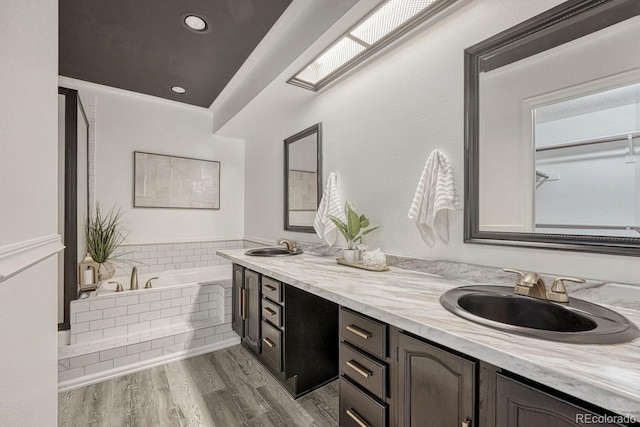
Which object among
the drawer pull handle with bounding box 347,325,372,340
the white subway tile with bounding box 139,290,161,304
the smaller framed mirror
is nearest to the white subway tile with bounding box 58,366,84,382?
the white subway tile with bounding box 139,290,161,304

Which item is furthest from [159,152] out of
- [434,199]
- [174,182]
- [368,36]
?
[434,199]

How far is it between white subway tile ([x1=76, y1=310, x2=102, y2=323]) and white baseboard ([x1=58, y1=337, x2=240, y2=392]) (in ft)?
1.35

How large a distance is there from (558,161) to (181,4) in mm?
2225

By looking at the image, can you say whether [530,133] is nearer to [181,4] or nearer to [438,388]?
[438,388]

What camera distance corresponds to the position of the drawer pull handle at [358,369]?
1.15 m

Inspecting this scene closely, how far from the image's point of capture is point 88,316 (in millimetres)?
2232

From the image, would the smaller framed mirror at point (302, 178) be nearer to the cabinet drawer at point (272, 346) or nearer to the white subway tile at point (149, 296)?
the cabinet drawer at point (272, 346)

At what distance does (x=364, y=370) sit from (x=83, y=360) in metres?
2.15

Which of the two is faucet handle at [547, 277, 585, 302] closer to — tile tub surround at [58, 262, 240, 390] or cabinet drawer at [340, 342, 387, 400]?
cabinet drawer at [340, 342, 387, 400]

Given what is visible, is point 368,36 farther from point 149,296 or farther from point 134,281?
point 134,281

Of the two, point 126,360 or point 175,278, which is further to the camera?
point 175,278

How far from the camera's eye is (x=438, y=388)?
0.88 metres
